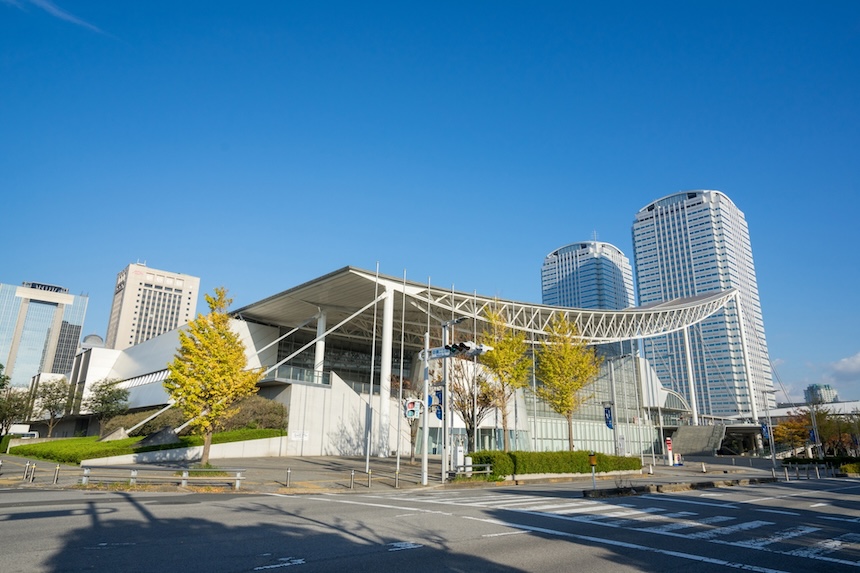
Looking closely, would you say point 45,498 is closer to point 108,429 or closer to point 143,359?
point 108,429

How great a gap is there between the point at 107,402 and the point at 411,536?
61097 mm

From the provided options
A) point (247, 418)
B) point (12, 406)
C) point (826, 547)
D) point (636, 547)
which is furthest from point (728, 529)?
point (12, 406)

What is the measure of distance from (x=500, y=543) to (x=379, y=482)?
677 inches

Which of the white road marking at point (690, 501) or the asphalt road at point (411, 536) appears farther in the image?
the white road marking at point (690, 501)

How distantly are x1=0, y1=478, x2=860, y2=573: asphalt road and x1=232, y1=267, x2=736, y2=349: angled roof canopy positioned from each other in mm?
24176

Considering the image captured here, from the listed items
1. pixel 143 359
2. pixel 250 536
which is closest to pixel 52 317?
pixel 143 359

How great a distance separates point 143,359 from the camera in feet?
213

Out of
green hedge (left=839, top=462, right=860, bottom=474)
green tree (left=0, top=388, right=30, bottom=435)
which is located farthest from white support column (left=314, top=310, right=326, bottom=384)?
green hedge (left=839, top=462, right=860, bottom=474)

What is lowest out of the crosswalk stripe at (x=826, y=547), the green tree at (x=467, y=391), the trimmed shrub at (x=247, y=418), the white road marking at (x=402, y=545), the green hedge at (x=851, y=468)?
the crosswalk stripe at (x=826, y=547)

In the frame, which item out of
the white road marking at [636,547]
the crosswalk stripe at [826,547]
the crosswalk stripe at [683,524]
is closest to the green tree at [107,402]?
the white road marking at [636,547]

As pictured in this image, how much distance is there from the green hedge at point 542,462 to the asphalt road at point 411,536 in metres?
11.6

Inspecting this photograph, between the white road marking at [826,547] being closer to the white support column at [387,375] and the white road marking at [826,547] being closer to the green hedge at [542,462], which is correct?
the green hedge at [542,462]

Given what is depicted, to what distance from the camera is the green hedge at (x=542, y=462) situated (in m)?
27.8

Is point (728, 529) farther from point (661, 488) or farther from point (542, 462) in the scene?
point (542, 462)
